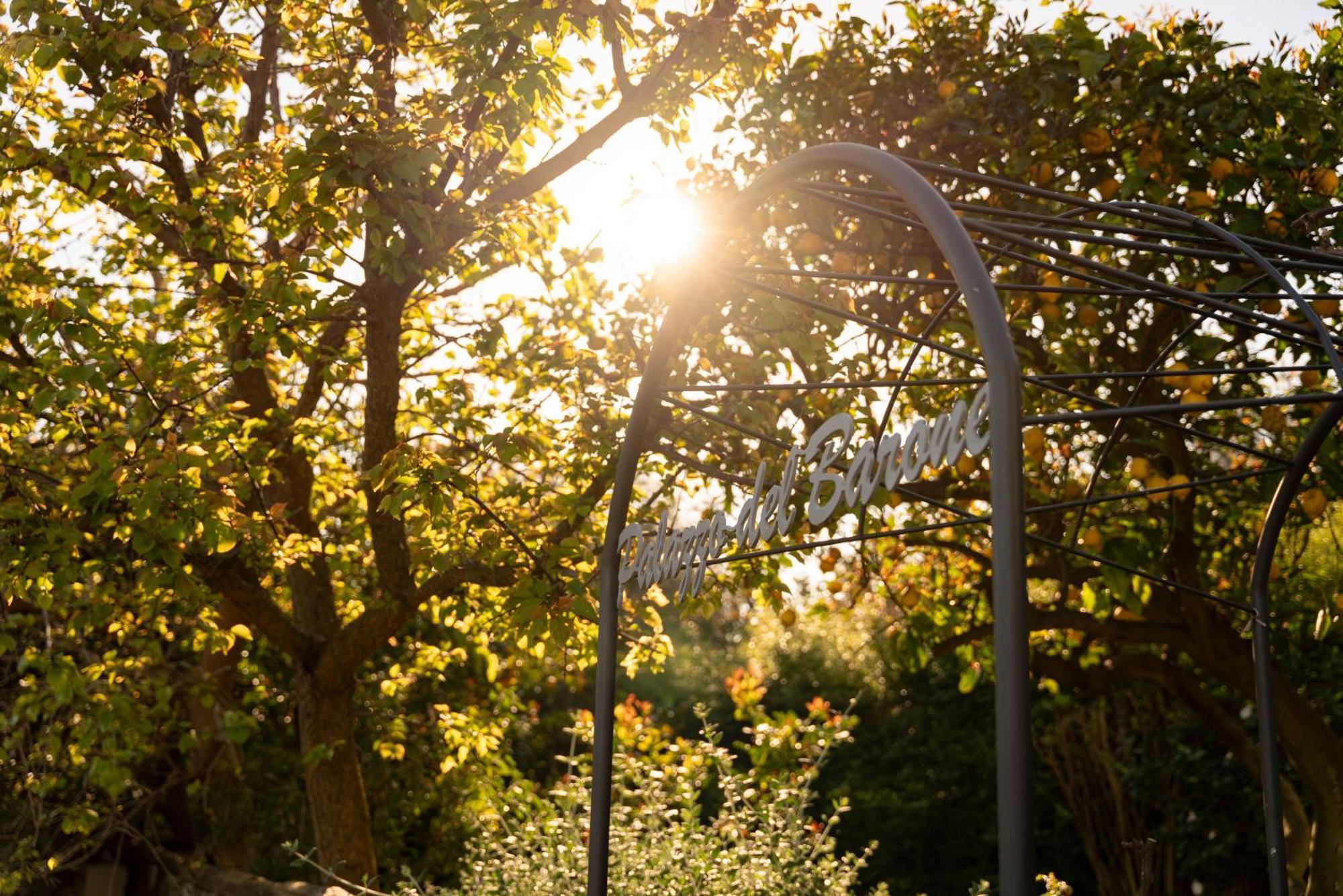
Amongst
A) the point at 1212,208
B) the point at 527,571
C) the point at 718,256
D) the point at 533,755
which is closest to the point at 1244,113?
the point at 1212,208

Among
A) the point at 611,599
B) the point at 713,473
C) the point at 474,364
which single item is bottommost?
the point at 611,599

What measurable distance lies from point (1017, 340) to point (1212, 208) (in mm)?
896

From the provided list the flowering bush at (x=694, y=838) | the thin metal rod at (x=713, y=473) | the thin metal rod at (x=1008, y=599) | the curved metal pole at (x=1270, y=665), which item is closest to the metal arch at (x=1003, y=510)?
the thin metal rod at (x=1008, y=599)

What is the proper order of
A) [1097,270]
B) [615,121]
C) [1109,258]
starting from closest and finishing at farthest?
[1097,270] → [615,121] → [1109,258]

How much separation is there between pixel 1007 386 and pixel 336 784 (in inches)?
193

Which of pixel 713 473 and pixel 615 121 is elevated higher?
pixel 615 121

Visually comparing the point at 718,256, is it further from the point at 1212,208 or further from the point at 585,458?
the point at 1212,208

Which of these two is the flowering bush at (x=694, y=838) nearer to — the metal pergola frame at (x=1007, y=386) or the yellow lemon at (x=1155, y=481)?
the metal pergola frame at (x=1007, y=386)

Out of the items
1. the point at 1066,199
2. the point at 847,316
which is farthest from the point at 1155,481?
the point at 847,316

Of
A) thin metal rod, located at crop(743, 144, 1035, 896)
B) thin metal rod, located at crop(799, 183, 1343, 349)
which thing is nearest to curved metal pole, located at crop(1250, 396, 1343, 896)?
thin metal rod, located at crop(799, 183, 1343, 349)

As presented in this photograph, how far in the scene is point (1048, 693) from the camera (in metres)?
8.84

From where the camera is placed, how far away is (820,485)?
2.77 metres

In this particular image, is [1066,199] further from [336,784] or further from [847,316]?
[336,784]

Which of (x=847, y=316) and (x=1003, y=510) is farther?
(x=847, y=316)
